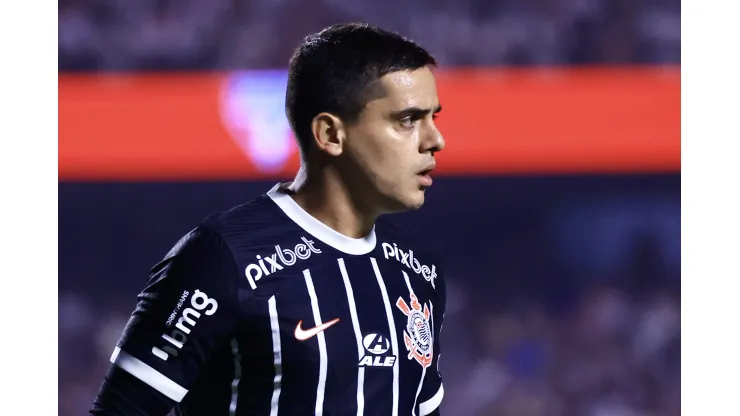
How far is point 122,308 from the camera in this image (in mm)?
5520

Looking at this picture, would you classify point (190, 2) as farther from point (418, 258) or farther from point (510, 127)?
point (418, 258)

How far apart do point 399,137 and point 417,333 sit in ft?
1.16

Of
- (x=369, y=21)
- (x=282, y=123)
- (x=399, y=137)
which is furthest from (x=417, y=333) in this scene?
(x=369, y=21)

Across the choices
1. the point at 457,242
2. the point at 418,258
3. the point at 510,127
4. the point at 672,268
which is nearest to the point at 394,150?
the point at 418,258

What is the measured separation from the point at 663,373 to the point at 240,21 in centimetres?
300

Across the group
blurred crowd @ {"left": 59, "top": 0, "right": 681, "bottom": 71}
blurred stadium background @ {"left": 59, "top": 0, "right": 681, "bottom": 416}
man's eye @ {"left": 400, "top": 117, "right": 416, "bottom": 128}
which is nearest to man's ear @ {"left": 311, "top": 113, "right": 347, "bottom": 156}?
man's eye @ {"left": 400, "top": 117, "right": 416, "bottom": 128}

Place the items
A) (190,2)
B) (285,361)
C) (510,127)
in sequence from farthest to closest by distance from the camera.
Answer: (190,2) < (510,127) < (285,361)

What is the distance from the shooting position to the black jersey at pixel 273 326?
159 cm

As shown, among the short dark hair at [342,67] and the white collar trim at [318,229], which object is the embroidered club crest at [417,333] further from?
the short dark hair at [342,67]

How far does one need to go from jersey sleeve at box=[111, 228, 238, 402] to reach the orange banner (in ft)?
11.0

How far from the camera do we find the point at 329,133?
173cm

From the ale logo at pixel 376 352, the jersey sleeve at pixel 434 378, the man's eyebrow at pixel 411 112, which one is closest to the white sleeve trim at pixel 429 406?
the jersey sleeve at pixel 434 378

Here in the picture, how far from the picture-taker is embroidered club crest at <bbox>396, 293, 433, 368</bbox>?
1.76 meters

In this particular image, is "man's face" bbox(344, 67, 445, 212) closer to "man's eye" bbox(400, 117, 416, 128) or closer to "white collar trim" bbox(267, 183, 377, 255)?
"man's eye" bbox(400, 117, 416, 128)
